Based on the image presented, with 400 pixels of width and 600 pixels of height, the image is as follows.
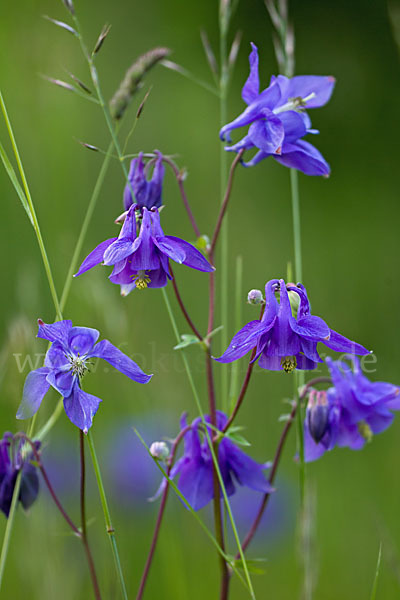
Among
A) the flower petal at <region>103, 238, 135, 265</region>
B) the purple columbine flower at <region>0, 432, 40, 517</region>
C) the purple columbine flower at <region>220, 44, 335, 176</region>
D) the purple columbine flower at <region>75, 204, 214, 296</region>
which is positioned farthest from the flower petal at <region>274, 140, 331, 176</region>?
the purple columbine flower at <region>0, 432, 40, 517</region>

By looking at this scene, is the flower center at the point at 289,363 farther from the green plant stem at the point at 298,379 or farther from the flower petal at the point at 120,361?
the flower petal at the point at 120,361

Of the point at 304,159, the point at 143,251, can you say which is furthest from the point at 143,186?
the point at 304,159

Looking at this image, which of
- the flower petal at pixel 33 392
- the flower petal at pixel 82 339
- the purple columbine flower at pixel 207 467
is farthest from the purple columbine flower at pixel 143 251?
the purple columbine flower at pixel 207 467

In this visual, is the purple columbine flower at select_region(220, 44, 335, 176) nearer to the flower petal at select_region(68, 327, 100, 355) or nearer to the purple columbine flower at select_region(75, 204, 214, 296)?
the purple columbine flower at select_region(75, 204, 214, 296)

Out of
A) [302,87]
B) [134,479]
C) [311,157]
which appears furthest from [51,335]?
[134,479]

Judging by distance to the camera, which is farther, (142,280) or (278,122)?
(278,122)

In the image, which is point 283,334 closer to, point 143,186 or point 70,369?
point 70,369
